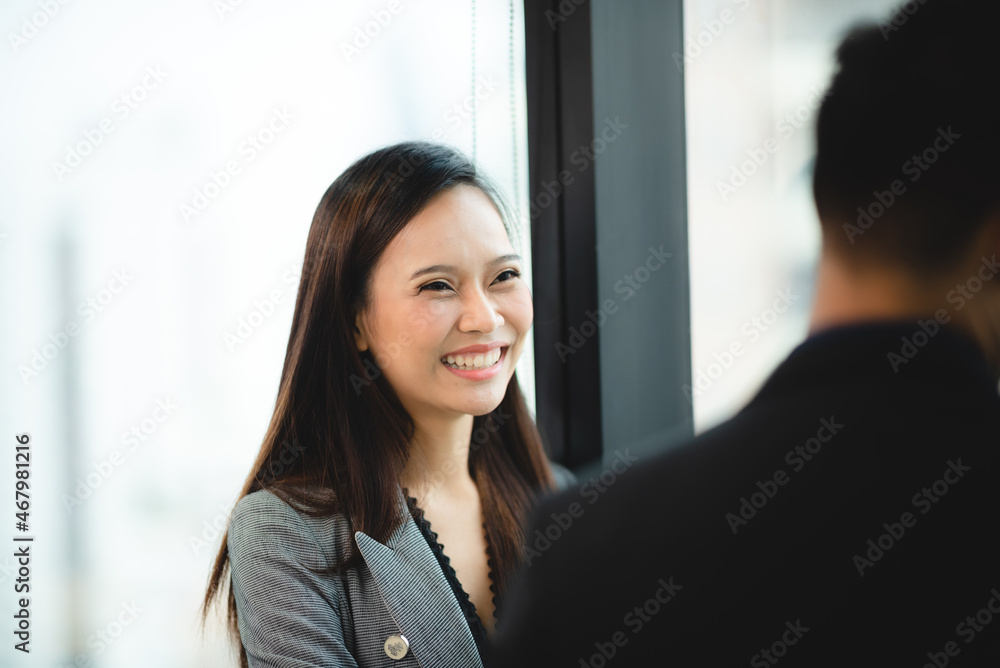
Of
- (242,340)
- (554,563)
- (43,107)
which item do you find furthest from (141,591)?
(554,563)

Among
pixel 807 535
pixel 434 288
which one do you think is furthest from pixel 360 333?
pixel 807 535

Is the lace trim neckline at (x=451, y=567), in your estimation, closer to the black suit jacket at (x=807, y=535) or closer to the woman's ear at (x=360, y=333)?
the woman's ear at (x=360, y=333)

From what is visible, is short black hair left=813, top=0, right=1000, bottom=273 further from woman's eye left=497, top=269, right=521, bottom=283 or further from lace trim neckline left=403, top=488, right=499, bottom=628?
lace trim neckline left=403, top=488, right=499, bottom=628

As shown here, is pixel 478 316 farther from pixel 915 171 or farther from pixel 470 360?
pixel 915 171

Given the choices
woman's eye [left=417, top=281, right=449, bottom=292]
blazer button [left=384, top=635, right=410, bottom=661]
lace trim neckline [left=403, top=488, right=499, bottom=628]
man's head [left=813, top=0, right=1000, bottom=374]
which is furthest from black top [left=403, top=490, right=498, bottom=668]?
man's head [left=813, top=0, right=1000, bottom=374]

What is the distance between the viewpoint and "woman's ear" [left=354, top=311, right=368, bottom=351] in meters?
1.20

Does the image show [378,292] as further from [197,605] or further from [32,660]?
[32,660]

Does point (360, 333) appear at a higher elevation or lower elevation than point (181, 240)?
lower

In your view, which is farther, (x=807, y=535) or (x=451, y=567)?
(x=451, y=567)

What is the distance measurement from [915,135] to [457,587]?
925 millimetres

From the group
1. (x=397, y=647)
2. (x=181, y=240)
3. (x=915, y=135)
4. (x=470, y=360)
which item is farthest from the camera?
(x=181, y=240)

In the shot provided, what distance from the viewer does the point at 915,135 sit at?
0.52m

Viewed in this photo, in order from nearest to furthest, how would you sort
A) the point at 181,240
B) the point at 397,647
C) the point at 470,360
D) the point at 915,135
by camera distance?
the point at 915,135
the point at 397,647
the point at 470,360
the point at 181,240

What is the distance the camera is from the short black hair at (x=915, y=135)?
49 centimetres
